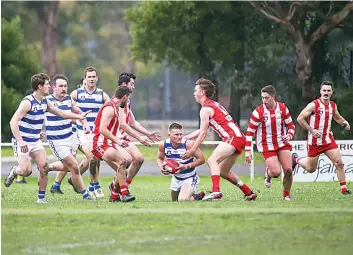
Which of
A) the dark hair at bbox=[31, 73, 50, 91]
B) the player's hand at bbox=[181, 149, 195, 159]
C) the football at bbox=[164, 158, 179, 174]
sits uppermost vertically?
the dark hair at bbox=[31, 73, 50, 91]

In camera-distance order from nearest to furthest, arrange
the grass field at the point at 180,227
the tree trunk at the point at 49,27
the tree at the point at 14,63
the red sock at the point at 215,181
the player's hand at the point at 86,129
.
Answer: the grass field at the point at 180,227
the red sock at the point at 215,181
the player's hand at the point at 86,129
the tree at the point at 14,63
the tree trunk at the point at 49,27

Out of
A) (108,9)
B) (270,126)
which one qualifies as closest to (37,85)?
(270,126)

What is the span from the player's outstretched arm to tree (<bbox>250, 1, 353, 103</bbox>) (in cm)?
1795

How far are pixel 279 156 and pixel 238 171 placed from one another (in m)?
14.1

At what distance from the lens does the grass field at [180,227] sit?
13.9m

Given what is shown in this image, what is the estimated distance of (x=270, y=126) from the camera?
1945 cm

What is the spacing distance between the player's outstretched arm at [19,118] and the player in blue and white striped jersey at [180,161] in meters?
2.44

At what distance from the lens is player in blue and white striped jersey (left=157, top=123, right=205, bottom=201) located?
19281mm

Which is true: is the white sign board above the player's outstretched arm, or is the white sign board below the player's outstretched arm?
below

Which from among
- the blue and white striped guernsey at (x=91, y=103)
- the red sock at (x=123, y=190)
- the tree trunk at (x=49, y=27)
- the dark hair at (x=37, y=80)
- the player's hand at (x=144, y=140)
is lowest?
the red sock at (x=123, y=190)

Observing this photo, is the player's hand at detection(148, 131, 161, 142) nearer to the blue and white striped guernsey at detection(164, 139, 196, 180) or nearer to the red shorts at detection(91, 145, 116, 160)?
the blue and white striped guernsey at detection(164, 139, 196, 180)

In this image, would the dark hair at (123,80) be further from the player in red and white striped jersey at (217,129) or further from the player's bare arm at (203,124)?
the player's bare arm at (203,124)

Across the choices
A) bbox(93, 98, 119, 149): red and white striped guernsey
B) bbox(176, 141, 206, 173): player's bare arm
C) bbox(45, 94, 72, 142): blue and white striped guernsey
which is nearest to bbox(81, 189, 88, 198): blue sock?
bbox(45, 94, 72, 142): blue and white striped guernsey

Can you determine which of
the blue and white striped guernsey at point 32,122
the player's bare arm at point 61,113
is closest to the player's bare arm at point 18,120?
the blue and white striped guernsey at point 32,122
